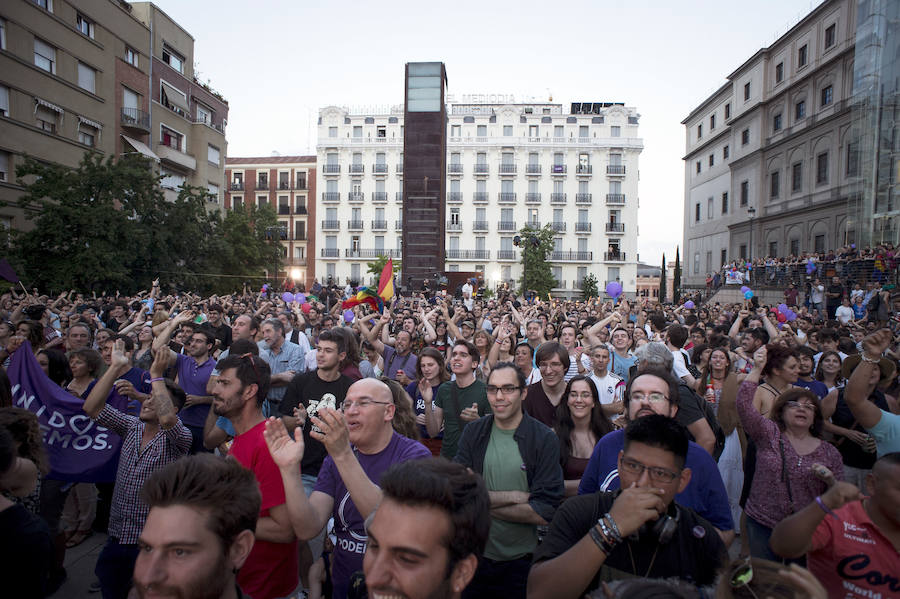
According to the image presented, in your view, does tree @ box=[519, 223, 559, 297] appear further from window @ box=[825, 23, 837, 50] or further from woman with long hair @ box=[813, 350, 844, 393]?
woman with long hair @ box=[813, 350, 844, 393]

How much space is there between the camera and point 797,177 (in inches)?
1350

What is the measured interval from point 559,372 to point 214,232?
1129 inches

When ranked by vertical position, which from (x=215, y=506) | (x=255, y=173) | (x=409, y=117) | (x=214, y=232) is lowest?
(x=215, y=506)

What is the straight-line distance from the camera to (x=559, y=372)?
4684 millimetres

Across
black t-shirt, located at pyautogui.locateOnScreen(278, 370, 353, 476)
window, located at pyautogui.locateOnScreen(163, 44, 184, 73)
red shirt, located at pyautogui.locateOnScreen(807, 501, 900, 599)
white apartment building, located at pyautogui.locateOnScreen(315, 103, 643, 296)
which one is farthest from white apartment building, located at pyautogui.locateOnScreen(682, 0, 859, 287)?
window, located at pyautogui.locateOnScreen(163, 44, 184, 73)

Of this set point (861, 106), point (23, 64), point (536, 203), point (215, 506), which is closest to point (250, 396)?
point (215, 506)

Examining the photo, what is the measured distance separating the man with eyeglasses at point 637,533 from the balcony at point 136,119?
33369 mm

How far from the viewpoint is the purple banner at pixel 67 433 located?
4.02 m

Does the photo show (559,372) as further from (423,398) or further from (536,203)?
(536,203)

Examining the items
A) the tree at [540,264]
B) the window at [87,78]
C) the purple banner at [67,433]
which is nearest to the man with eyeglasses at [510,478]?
the purple banner at [67,433]

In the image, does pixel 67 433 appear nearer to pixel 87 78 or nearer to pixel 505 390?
pixel 505 390

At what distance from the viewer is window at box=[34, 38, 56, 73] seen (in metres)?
23.5

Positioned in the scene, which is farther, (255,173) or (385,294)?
(255,173)

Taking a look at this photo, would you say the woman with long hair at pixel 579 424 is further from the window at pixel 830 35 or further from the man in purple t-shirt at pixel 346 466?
the window at pixel 830 35
